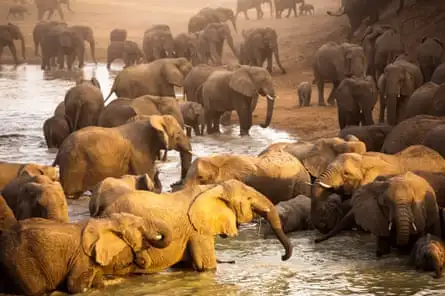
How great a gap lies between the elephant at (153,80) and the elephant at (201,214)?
11190 millimetres

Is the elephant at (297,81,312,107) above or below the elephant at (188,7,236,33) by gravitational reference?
below

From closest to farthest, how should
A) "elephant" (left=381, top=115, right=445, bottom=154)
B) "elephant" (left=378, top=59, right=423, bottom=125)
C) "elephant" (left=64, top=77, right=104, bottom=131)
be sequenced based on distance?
"elephant" (left=381, top=115, right=445, bottom=154), "elephant" (left=64, top=77, right=104, bottom=131), "elephant" (left=378, top=59, right=423, bottom=125)

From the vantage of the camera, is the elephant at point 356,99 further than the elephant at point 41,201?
Yes

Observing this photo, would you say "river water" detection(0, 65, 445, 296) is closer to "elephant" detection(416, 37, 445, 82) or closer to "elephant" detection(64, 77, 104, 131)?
"elephant" detection(64, 77, 104, 131)

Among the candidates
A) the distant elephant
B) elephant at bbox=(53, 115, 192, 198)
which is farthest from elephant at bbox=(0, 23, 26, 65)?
elephant at bbox=(53, 115, 192, 198)

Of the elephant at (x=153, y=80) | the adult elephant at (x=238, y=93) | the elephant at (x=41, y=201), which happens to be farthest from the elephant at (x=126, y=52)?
the elephant at (x=41, y=201)

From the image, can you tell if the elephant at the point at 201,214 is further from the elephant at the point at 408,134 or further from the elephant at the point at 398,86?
the elephant at the point at 398,86

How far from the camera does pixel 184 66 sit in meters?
21.7

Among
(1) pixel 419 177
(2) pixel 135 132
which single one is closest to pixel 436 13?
(2) pixel 135 132

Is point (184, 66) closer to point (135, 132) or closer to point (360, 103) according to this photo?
point (360, 103)

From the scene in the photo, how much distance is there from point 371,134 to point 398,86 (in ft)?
11.0

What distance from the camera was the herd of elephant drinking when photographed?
9.17 metres

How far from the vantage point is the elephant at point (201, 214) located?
32.4 feet

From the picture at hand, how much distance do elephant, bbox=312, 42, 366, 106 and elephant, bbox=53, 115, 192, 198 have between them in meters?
9.70
